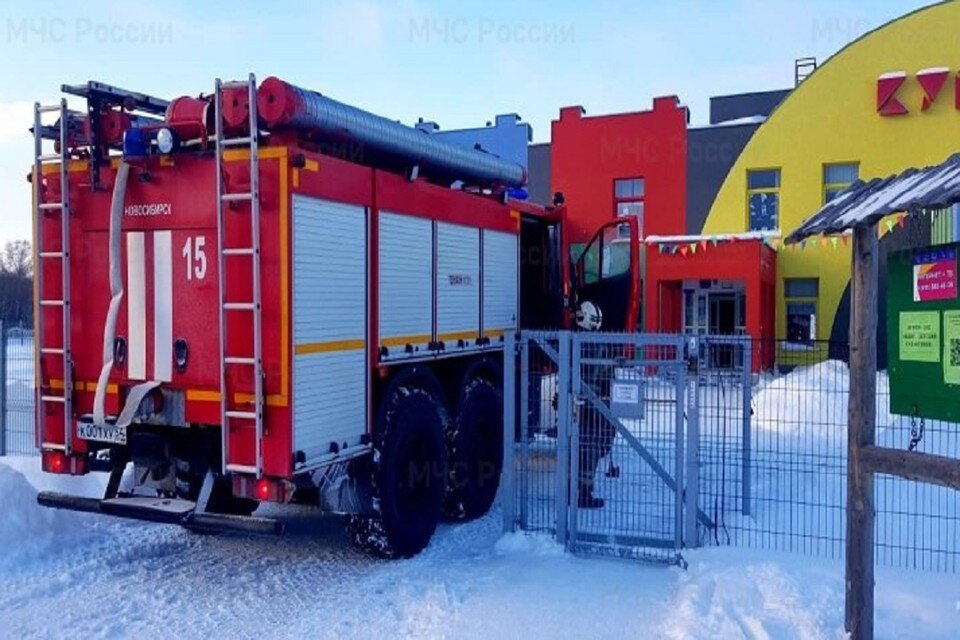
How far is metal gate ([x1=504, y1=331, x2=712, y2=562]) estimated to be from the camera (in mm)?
6492

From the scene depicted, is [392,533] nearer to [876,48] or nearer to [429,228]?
[429,228]

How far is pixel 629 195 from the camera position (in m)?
26.5

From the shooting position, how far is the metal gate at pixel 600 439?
649cm

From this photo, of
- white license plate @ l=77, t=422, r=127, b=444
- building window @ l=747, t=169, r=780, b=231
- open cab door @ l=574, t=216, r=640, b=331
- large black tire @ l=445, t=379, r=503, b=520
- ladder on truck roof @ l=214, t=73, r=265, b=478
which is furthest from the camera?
building window @ l=747, t=169, r=780, b=231

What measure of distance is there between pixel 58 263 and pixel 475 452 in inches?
159

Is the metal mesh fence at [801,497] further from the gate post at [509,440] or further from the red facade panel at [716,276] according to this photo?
the red facade panel at [716,276]

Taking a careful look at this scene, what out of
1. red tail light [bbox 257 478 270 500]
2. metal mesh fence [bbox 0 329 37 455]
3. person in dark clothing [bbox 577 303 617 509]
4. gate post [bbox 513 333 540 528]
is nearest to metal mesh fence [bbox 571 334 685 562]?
person in dark clothing [bbox 577 303 617 509]

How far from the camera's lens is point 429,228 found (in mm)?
7266

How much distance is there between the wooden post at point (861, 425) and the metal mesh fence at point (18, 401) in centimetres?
855

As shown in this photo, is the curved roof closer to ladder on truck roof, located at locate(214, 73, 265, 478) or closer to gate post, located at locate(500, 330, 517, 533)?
gate post, located at locate(500, 330, 517, 533)

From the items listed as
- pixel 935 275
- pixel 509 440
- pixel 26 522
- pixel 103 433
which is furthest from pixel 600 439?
pixel 26 522

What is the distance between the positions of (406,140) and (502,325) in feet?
8.50

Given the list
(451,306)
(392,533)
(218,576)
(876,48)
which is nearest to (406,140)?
(451,306)

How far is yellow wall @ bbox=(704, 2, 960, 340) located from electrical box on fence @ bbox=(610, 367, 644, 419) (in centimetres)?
1739
